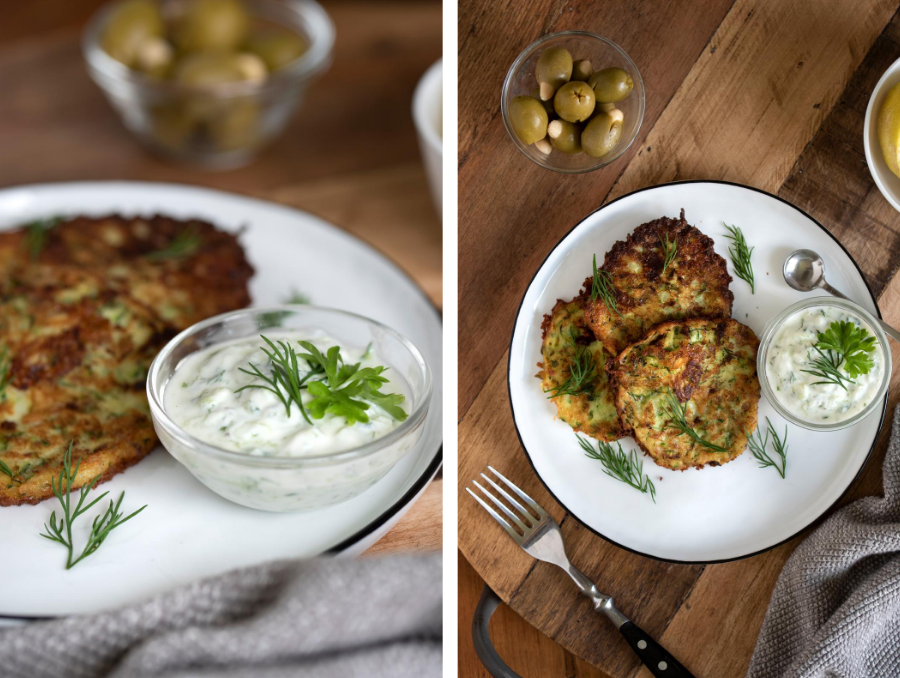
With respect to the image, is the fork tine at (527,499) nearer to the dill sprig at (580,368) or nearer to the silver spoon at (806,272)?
the dill sprig at (580,368)

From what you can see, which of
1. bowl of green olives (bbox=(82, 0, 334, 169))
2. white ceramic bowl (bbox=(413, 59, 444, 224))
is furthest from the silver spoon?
bowl of green olives (bbox=(82, 0, 334, 169))

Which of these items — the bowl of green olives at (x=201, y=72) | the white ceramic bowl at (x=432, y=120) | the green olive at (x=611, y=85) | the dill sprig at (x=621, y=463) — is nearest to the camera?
the green olive at (x=611, y=85)

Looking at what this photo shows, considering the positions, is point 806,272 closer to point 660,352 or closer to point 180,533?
point 660,352

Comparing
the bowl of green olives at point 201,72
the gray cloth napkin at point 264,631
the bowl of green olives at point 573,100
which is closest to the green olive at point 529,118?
the bowl of green olives at point 573,100

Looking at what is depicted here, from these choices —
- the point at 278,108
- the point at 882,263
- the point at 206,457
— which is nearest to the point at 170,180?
the point at 278,108

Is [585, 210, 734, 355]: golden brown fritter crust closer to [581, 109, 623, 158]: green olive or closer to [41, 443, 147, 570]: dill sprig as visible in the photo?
[581, 109, 623, 158]: green olive

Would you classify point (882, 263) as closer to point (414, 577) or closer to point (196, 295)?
point (414, 577)
